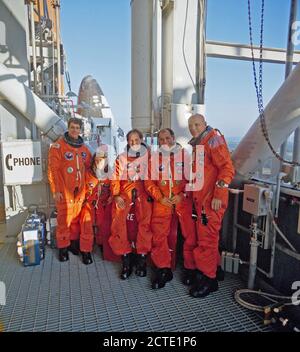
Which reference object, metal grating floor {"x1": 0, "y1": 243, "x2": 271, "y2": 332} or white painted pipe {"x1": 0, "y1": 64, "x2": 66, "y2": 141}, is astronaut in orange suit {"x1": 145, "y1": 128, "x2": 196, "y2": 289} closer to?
metal grating floor {"x1": 0, "y1": 243, "x2": 271, "y2": 332}

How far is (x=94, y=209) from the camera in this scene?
3.20 m

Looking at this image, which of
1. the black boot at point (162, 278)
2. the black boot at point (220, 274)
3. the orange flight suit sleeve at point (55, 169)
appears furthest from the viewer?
the orange flight suit sleeve at point (55, 169)

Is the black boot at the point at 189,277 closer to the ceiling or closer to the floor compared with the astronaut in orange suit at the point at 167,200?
closer to the floor

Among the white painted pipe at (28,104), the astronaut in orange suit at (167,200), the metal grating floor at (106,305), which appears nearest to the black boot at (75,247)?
the metal grating floor at (106,305)

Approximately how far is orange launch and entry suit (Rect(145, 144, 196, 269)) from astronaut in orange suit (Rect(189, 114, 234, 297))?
0.15m

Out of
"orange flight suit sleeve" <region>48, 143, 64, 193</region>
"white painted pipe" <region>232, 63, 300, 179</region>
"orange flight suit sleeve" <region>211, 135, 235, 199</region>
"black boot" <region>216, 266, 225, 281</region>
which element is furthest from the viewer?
"orange flight suit sleeve" <region>48, 143, 64, 193</region>

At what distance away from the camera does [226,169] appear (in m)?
2.22

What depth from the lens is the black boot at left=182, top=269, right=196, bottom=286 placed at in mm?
2582

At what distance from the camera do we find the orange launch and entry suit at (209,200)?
2.27 meters

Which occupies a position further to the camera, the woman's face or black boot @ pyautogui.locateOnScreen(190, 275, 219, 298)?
the woman's face

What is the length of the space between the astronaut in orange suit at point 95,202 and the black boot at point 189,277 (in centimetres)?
96

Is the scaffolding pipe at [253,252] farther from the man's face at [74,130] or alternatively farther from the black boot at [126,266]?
the man's face at [74,130]

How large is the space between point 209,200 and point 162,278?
86 centimetres

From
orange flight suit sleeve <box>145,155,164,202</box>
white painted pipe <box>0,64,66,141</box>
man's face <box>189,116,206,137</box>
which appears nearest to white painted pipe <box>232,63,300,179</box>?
man's face <box>189,116,206,137</box>
